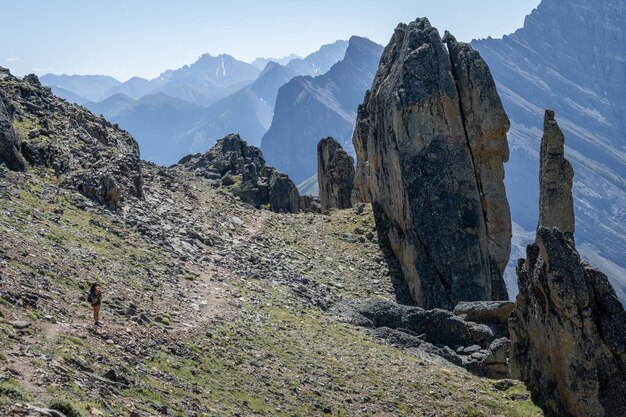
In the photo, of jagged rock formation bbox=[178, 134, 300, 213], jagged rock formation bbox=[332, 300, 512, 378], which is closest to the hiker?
jagged rock formation bbox=[332, 300, 512, 378]

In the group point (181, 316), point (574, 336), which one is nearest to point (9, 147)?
point (181, 316)

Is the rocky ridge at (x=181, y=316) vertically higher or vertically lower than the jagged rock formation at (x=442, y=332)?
lower

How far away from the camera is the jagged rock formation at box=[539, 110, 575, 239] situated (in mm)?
61906

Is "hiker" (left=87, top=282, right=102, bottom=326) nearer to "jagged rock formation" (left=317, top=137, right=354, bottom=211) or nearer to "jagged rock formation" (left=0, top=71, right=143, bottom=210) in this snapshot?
"jagged rock formation" (left=0, top=71, right=143, bottom=210)

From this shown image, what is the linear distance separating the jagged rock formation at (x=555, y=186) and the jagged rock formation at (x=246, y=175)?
51.8 meters

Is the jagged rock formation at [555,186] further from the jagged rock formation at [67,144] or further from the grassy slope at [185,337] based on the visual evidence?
the jagged rock formation at [67,144]

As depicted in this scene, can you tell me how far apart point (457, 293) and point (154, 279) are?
30.3 meters

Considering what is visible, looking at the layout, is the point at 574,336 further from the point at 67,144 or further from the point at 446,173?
the point at 67,144

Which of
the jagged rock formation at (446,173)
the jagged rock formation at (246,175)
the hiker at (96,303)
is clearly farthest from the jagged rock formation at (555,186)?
the jagged rock formation at (246,175)

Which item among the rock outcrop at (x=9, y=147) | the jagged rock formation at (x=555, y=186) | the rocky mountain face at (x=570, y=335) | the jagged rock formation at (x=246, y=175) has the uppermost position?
the jagged rock formation at (x=555, y=186)

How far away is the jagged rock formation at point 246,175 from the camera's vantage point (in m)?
111

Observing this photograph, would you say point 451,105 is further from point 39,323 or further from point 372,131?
point 39,323

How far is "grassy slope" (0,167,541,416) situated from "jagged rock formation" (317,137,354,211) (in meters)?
51.6

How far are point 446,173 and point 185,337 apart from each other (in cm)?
3872
